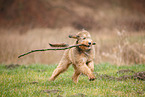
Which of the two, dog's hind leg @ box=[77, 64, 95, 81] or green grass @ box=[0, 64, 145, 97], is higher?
dog's hind leg @ box=[77, 64, 95, 81]

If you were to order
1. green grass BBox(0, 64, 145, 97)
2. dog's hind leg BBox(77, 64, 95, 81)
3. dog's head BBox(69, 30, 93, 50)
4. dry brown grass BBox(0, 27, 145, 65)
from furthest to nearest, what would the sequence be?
dry brown grass BBox(0, 27, 145, 65), dog's head BBox(69, 30, 93, 50), dog's hind leg BBox(77, 64, 95, 81), green grass BBox(0, 64, 145, 97)

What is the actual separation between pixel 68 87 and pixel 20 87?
1307 millimetres

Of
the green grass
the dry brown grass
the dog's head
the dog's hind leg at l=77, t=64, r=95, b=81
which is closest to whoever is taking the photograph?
the green grass

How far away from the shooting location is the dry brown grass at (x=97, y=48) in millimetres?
9367

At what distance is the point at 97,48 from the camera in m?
10.5

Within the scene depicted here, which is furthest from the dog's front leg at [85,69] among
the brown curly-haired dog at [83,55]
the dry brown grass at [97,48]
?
the dry brown grass at [97,48]

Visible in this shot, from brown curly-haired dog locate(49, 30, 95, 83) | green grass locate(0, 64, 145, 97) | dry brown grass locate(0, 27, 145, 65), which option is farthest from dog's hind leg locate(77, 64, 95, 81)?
dry brown grass locate(0, 27, 145, 65)

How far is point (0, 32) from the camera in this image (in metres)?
13.0

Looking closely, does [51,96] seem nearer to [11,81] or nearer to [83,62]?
[83,62]

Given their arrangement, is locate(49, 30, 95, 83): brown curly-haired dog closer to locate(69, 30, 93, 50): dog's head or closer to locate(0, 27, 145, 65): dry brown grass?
locate(69, 30, 93, 50): dog's head

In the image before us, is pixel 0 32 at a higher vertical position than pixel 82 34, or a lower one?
higher

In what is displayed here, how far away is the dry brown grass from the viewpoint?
369 inches

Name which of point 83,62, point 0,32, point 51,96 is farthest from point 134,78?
point 0,32

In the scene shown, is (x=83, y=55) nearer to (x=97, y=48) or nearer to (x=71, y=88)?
(x=71, y=88)
